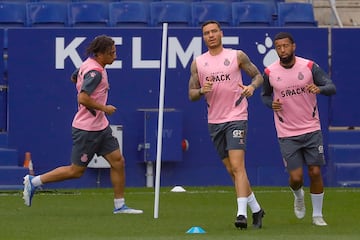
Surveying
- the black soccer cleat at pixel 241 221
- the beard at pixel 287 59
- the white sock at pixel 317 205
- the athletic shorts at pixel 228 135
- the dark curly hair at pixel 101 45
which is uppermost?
the dark curly hair at pixel 101 45

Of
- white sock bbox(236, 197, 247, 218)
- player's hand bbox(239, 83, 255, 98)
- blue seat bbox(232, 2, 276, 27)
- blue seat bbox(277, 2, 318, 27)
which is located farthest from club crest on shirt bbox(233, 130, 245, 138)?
blue seat bbox(277, 2, 318, 27)

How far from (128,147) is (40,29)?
84.6 inches

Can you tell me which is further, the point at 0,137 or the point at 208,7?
the point at 208,7

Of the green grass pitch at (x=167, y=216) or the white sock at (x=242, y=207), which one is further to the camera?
the white sock at (x=242, y=207)

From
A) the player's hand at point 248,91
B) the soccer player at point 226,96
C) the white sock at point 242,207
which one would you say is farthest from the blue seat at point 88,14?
the white sock at point 242,207

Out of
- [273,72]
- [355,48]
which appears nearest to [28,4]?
[355,48]

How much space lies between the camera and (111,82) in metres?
17.7

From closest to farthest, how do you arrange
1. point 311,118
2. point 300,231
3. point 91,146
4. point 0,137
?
1. point 300,231
2. point 311,118
3. point 91,146
4. point 0,137

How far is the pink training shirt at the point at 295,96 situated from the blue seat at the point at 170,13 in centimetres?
805

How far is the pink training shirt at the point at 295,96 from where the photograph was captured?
11.7m

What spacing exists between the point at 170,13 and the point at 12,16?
258cm

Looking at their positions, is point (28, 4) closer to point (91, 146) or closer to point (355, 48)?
point (355, 48)

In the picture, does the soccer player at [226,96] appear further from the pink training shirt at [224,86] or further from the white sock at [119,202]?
the white sock at [119,202]

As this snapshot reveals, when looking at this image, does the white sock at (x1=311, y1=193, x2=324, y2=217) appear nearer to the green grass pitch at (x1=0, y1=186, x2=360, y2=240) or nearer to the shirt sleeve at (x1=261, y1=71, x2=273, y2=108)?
the green grass pitch at (x1=0, y1=186, x2=360, y2=240)
